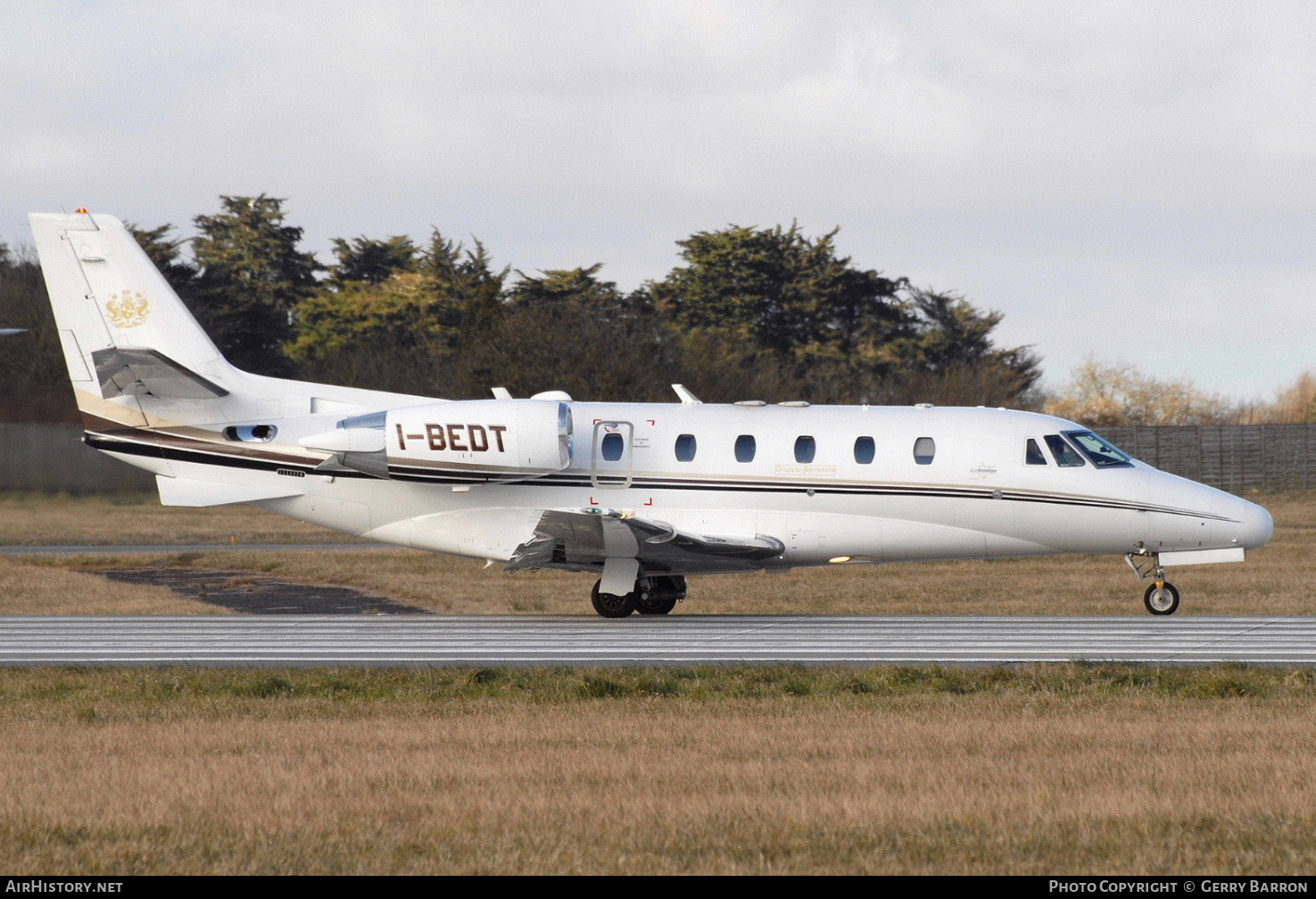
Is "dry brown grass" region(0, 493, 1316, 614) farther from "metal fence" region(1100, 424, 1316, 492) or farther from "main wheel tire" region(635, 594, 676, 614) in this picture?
"metal fence" region(1100, 424, 1316, 492)

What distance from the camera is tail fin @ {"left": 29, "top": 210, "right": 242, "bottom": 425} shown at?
2184 centimetres

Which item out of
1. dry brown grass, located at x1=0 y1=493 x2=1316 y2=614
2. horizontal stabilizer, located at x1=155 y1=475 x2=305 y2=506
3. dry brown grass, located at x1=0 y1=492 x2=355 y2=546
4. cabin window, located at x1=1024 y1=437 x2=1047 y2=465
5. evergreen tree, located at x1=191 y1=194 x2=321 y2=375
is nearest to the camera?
cabin window, located at x1=1024 y1=437 x2=1047 y2=465

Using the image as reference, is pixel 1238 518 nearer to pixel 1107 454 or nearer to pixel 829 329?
pixel 1107 454

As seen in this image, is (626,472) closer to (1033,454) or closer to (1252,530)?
(1033,454)

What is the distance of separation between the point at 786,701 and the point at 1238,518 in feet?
36.7

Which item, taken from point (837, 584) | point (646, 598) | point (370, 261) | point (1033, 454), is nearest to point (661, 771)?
point (646, 598)

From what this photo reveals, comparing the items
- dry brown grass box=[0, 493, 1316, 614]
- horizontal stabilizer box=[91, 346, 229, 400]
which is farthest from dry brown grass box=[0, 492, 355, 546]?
horizontal stabilizer box=[91, 346, 229, 400]

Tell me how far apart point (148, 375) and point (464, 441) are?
182 inches

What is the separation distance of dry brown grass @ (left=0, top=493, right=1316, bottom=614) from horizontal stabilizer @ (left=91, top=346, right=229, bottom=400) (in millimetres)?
4768

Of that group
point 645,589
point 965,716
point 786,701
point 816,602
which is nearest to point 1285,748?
point 965,716

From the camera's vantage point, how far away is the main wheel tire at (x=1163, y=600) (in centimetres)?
2131

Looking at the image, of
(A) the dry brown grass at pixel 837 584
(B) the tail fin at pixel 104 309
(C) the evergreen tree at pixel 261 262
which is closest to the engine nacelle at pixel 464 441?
(B) the tail fin at pixel 104 309

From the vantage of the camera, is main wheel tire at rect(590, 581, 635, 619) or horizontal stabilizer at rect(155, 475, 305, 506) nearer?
main wheel tire at rect(590, 581, 635, 619)

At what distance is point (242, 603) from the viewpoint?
81.0 feet
